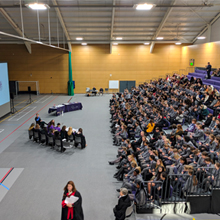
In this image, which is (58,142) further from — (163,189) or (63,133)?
(163,189)

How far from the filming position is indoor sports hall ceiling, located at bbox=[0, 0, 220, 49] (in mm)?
18266

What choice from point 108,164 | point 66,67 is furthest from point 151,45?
point 108,164

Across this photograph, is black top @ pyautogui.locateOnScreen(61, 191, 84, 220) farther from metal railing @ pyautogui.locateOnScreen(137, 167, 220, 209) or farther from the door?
the door

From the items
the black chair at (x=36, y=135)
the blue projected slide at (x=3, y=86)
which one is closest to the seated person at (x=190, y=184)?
the black chair at (x=36, y=135)

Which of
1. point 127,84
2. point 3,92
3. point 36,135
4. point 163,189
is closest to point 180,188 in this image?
point 163,189

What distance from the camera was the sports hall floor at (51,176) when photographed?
6207mm

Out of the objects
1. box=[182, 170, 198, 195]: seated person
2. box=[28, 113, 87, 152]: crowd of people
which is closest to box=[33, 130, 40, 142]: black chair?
box=[28, 113, 87, 152]: crowd of people

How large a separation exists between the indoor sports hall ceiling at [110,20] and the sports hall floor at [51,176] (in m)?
11.2

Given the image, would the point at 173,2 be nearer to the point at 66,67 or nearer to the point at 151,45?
the point at 151,45

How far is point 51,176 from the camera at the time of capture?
8086 millimetres

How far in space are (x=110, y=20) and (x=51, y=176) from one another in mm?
17575

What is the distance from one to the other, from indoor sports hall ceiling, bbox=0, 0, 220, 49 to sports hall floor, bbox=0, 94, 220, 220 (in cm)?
1116

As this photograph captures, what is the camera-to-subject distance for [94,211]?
6.20 metres

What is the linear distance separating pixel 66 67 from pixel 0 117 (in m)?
13.3
